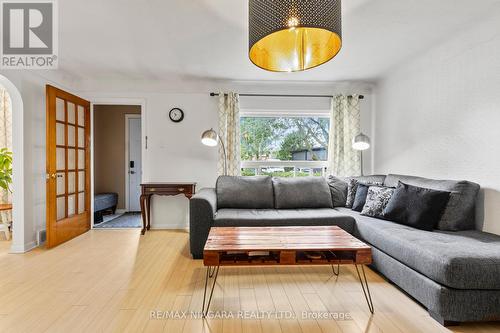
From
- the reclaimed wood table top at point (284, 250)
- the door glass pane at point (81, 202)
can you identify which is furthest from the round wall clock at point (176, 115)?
the reclaimed wood table top at point (284, 250)

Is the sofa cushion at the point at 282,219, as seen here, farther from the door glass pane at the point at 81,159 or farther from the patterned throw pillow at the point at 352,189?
the door glass pane at the point at 81,159

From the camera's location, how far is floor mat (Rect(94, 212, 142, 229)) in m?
4.31

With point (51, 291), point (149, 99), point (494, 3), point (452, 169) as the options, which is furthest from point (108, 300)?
point (494, 3)

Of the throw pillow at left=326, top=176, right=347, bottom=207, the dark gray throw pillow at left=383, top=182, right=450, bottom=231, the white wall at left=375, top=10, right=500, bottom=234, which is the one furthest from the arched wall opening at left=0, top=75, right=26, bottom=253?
the white wall at left=375, top=10, right=500, bottom=234

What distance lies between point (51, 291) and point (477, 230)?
11.9ft

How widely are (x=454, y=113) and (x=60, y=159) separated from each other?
4.55 meters

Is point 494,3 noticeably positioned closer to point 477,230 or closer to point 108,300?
point 477,230

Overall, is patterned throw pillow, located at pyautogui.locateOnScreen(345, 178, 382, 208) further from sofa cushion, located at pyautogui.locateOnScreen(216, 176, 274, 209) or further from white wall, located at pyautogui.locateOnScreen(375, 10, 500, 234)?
sofa cushion, located at pyautogui.locateOnScreen(216, 176, 274, 209)

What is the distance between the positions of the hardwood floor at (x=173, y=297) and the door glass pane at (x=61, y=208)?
589mm

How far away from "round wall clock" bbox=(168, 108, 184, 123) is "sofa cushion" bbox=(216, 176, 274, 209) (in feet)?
4.09

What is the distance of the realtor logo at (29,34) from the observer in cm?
223

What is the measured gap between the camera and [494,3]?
219 cm

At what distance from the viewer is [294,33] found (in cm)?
184

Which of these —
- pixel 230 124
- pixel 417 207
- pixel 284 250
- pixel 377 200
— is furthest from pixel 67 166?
pixel 417 207
